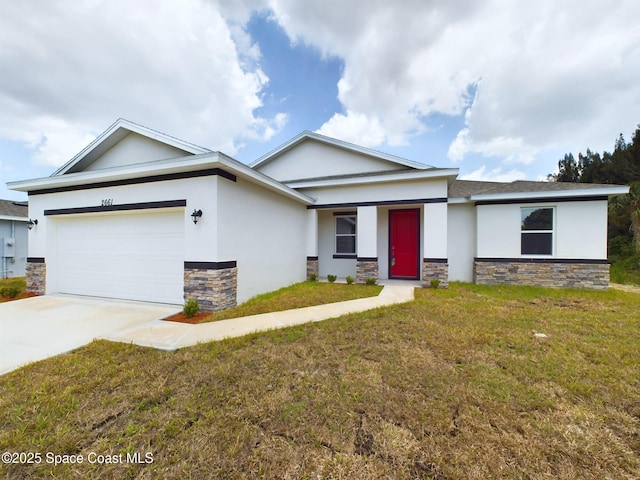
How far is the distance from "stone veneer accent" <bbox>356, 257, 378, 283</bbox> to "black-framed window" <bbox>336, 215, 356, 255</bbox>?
128cm

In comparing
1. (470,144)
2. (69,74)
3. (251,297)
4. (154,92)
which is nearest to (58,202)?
(69,74)

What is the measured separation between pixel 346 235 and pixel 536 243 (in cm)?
667

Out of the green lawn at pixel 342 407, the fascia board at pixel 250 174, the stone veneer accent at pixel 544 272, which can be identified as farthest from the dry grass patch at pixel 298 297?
the stone veneer accent at pixel 544 272

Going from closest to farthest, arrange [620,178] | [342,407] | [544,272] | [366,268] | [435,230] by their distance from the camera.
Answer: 1. [342,407]
2. [435,230]
3. [544,272]
4. [366,268]
5. [620,178]

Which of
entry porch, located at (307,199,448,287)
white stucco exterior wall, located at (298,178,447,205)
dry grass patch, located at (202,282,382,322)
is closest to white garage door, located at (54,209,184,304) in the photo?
dry grass patch, located at (202,282,382,322)

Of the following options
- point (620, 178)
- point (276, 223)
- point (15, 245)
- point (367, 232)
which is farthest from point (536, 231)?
point (15, 245)

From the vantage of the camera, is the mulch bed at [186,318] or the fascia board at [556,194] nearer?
the mulch bed at [186,318]

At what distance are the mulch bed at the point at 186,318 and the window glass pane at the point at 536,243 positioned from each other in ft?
33.9

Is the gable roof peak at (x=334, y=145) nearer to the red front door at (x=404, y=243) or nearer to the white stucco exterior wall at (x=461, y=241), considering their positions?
the red front door at (x=404, y=243)

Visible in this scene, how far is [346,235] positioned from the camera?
10.7 metres

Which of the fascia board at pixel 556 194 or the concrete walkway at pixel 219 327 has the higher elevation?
the fascia board at pixel 556 194

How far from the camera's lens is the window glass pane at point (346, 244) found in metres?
10.6

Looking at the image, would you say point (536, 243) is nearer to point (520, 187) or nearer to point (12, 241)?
point (520, 187)

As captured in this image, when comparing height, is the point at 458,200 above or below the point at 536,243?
above
